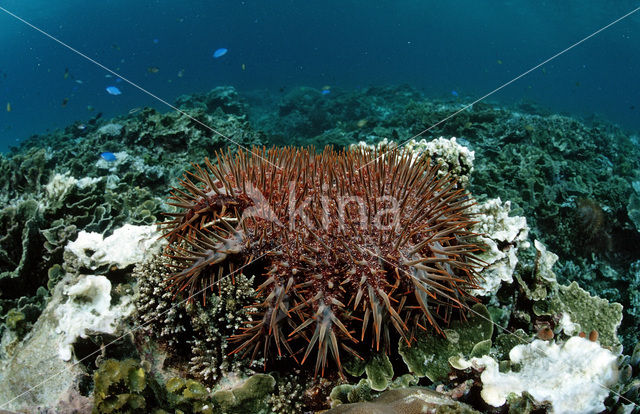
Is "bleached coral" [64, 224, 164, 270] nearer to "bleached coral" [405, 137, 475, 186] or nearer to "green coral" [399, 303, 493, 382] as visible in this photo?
"green coral" [399, 303, 493, 382]

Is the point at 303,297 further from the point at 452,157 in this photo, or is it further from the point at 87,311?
the point at 452,157

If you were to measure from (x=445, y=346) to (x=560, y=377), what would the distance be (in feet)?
2.62

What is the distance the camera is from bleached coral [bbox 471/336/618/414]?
6.89 ft

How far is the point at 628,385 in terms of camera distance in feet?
7.31

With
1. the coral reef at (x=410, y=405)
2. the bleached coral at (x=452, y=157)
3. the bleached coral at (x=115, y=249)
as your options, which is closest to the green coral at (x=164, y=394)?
the coral reef at (x=410, y=405)

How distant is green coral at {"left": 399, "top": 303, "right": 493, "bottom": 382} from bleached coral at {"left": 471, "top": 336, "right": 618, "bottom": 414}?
379mm

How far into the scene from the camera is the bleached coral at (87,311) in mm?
2689

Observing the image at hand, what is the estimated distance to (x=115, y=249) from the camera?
332 centimetres

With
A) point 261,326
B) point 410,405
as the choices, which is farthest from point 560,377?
point 261,326

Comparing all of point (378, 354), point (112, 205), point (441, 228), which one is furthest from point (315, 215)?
point (112, 205)

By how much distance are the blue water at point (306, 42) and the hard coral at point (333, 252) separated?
7646 centimetres

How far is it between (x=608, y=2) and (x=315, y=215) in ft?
244

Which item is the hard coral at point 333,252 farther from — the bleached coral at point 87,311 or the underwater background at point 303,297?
the bleached coral at point 87,311

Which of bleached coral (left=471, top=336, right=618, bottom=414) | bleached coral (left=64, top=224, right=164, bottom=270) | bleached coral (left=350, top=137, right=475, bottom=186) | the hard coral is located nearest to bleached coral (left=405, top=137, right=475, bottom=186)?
bleached coral (left=350, top=137, right=475, bottom=186)
